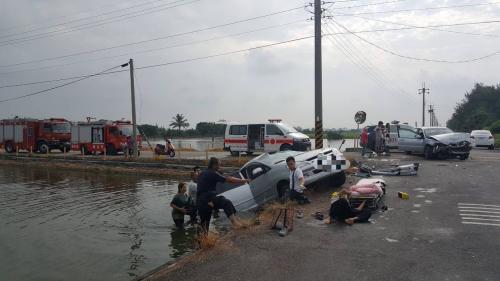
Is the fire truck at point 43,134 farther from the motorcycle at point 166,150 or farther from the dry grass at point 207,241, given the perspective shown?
the dry grass at point 207,241

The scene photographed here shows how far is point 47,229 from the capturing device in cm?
1170

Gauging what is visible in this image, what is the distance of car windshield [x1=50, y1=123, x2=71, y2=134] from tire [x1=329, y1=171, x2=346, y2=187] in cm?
2914

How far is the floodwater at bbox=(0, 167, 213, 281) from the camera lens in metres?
8.39

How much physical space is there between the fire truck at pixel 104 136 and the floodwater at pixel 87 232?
12599mm

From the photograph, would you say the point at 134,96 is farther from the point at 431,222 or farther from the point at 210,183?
the point at 431,222

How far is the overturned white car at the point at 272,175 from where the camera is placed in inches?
466

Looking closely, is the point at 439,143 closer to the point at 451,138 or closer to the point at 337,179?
the point at 451,138

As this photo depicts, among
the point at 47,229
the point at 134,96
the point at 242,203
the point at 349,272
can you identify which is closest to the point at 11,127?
the point at 134,96

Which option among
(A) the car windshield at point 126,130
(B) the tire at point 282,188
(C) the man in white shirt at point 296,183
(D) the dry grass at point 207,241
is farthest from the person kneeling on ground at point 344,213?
(A) the car windshield at point 126,130

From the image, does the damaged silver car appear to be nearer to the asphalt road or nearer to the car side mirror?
the asphalt road

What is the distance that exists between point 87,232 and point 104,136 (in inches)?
894

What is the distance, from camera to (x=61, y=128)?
3744cm

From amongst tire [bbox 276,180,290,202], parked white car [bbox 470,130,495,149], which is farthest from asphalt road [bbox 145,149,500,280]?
parked white car [bbox 470,130,495,149]

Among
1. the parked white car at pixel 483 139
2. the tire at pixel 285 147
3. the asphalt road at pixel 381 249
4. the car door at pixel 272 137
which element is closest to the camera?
the asphalt road at pixel 381 249
